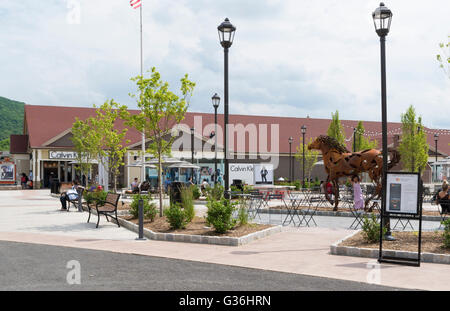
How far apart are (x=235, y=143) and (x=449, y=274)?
41.6 meters

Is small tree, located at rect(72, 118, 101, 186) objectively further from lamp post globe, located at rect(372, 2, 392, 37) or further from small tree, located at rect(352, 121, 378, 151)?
small tree, located at rect(352, 121, 378, 151)

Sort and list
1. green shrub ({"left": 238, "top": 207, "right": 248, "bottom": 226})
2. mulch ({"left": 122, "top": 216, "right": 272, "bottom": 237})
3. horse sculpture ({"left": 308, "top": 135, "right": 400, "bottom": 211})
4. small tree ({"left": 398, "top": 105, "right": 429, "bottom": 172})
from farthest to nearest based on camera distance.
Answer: small tree ({"left": 398, "top": 105, "right": 429, "bottom": 172}) < horse sculpture ({"left": 308, "top": 135, "right": 400, "bottom": 211}) < green shrub ({"left": 238, "top": 207, "right": 248, "bottom": 226}) < mulch ({"left": 122, "top": 216, "right": 272, "bottom": 237})

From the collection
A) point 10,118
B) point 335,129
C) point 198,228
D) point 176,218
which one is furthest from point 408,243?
point 10,118

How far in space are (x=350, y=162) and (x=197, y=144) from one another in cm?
2975

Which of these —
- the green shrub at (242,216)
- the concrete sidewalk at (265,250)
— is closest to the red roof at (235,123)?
the concrete sidewalk at (265,250)

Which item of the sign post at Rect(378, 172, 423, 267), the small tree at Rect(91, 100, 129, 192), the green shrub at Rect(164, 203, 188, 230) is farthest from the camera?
the small tree at Rect(91, 100, 129, 192)

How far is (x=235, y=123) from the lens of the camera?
5194 centimetres

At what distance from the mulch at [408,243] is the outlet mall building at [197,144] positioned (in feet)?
85.3

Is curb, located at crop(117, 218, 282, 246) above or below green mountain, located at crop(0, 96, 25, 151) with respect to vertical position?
below

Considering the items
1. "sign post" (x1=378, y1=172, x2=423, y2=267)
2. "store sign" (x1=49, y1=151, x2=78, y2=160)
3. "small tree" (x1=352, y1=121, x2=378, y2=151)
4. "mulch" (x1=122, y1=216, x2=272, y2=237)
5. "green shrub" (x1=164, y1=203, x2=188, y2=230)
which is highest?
"small tree" (x1=352, y1=121, x2=378, y2=151)

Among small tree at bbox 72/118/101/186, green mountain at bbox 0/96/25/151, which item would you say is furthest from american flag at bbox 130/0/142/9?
green mountain at bbox 0/96/25/151

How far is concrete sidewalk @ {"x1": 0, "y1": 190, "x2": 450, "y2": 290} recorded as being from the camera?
7395mm

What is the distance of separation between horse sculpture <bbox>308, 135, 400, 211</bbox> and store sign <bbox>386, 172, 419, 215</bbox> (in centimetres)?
802
